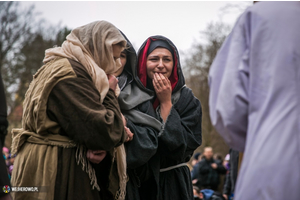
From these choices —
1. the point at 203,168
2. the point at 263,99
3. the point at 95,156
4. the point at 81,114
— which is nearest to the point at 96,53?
the point at 81,114

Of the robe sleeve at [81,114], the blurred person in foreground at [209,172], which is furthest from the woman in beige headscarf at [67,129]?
the blurred person in foreground at [209,172]

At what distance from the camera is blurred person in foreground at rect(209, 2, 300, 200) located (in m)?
1.76

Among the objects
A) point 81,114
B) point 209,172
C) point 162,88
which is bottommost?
point 209,172

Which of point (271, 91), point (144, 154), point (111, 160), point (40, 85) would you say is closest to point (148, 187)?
point (144, 154)

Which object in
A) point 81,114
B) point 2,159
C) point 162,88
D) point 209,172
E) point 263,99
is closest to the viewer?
point 263,99

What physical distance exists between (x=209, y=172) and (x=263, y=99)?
8.99 m

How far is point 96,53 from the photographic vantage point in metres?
3.00

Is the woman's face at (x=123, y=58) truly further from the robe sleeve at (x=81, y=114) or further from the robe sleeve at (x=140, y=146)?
the robe sleeve at (x=81, y=114)

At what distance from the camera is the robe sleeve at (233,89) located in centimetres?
195

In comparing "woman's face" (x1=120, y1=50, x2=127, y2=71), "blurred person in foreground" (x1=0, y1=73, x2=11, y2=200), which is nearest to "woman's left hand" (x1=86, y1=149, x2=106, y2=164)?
"blurred person in foreground" (x1=0, y1=73, x2=11, y2=200)

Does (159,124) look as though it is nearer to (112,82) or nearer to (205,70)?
→ (112,82)

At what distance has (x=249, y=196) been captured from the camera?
178 centimetres

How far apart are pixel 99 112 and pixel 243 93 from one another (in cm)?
109

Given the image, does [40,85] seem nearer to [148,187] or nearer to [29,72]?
[148,187]
